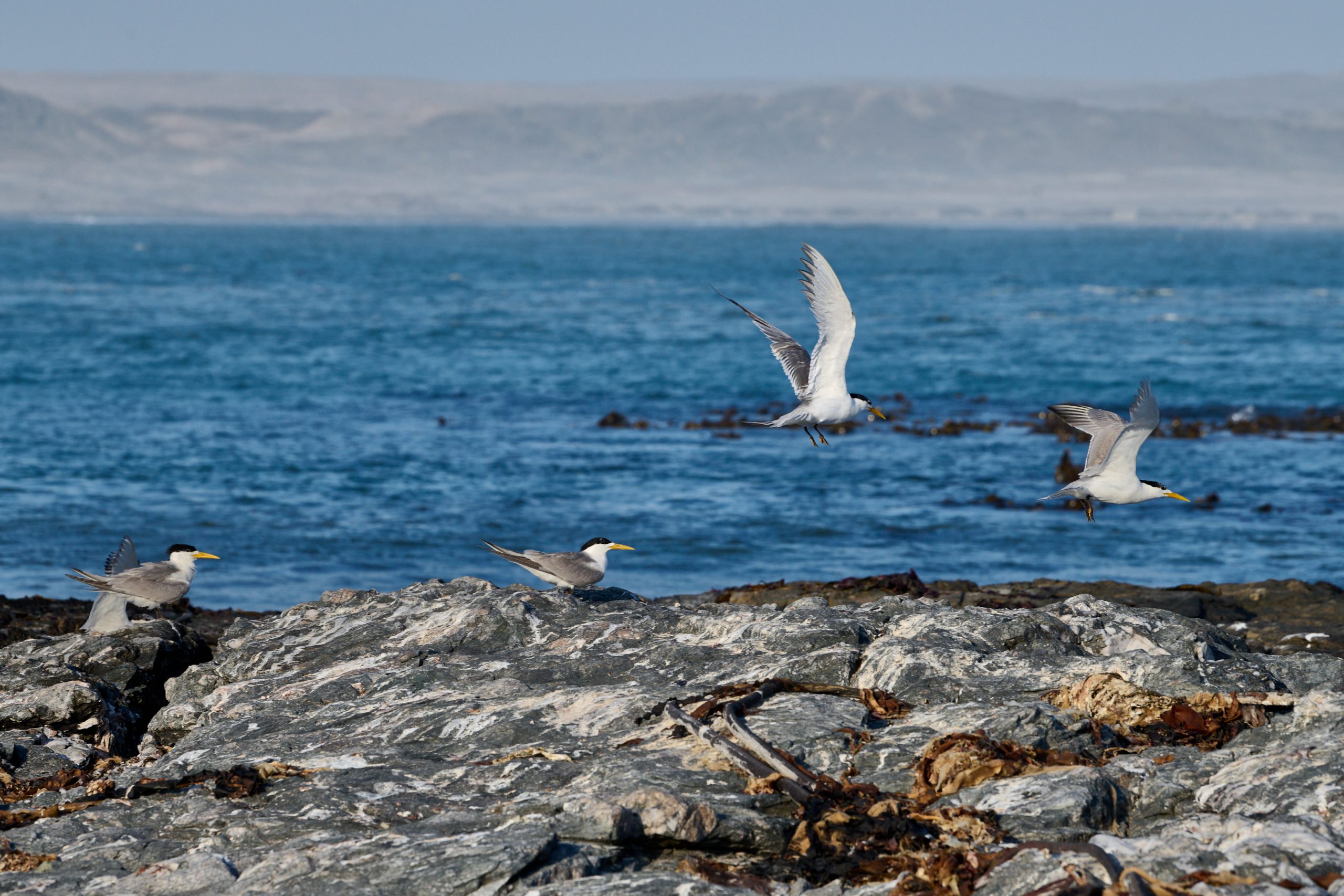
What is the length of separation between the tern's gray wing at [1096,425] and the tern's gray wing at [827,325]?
189 cm

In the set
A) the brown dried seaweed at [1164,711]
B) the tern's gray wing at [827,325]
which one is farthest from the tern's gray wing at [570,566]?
the brown dried seaweed at [1164,711]

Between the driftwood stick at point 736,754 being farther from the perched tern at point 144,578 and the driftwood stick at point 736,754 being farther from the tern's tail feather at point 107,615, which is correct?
the perched tern at point 144,578

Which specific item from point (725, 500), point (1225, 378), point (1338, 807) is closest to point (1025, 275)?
point (1225, 378)

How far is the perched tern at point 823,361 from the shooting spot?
12102 millimetres

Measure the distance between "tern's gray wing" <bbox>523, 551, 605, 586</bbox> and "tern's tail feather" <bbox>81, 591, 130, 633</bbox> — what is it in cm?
327

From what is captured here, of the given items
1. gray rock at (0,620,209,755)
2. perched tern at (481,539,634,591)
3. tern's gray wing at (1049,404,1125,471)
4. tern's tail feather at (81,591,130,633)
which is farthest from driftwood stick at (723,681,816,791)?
tern's tail feather at (81,591,130,633)

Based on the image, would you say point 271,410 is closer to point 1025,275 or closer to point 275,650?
point 275,650

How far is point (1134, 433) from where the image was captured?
11.1 m

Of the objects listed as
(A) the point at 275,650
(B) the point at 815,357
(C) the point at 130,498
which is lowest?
(C) the point at 130,498

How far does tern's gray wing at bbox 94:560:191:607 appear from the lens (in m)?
11.4

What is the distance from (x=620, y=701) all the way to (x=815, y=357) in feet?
18.2

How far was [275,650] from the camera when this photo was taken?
9641mm

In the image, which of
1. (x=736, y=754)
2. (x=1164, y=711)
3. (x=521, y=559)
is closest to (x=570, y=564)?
(x=521, y=559)

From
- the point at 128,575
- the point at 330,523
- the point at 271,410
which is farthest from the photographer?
the point at 271,410
